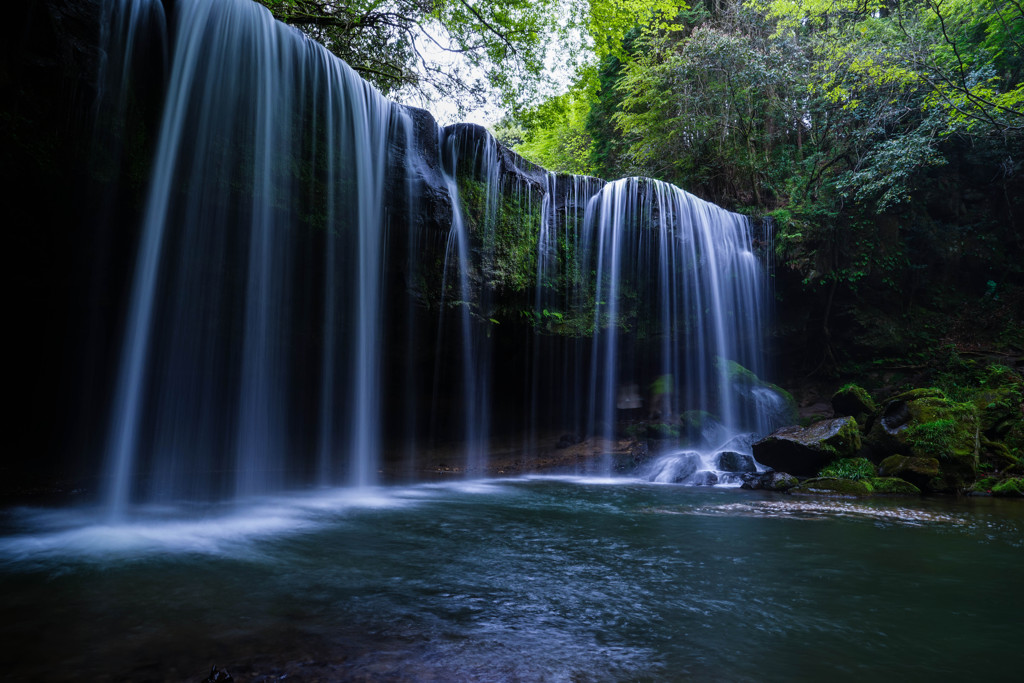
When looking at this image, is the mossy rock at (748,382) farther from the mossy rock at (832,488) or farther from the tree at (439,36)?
the tree at (439,36)

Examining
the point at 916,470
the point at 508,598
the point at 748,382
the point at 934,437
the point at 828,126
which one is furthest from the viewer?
the point at 828,126

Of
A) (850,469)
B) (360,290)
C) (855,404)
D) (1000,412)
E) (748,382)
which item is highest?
(360,290)

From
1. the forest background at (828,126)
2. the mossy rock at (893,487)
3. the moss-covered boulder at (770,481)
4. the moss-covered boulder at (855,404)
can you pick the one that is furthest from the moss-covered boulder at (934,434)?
the forest background at (828,126)

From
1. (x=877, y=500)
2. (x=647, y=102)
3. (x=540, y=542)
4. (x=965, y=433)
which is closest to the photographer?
(x=540, y=542)

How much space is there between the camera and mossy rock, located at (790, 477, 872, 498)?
8266mm

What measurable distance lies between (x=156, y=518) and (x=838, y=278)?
16.5 m

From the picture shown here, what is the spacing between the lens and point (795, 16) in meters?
15.8

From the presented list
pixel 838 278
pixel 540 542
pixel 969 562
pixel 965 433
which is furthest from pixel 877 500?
pixel 838 278

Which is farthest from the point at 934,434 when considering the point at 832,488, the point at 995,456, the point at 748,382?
the point at 748,382

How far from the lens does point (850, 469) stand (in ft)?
29.8

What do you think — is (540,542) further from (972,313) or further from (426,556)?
(972,313)

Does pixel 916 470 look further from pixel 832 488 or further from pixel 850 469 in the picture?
pixel 832 488

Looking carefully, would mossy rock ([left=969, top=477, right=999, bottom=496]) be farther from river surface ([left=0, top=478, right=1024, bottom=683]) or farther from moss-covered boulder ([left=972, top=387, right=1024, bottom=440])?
river surface ([left=0, top=478, right=1024, bottom=683])

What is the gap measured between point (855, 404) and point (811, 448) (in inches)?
116
